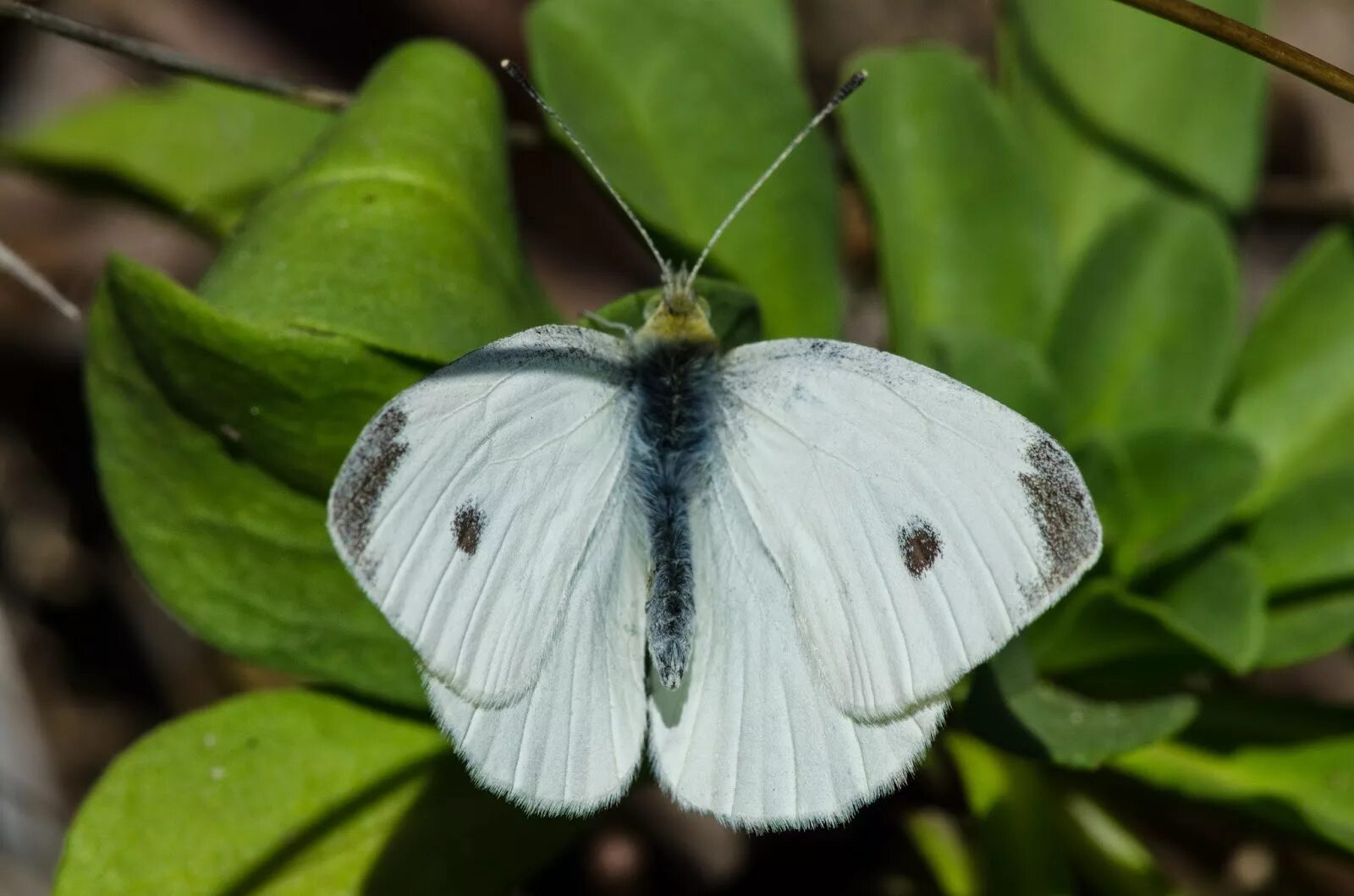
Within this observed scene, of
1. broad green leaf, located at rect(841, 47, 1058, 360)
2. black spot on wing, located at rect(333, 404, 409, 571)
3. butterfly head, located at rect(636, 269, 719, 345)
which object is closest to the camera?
black spot on wing, located at rect(333, 404, 409, 571)

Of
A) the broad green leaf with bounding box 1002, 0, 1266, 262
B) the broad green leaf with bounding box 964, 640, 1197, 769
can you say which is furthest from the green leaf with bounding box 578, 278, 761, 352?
the broad green leaf with bounding box 1002, 0, 1266, 262

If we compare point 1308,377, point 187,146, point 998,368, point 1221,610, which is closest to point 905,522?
point 998,368

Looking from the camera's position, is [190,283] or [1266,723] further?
[190,283]

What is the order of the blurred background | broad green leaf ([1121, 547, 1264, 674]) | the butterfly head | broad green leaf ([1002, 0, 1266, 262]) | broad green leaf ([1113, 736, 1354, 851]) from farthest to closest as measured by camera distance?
1. the blurred background
2. broad green leaf ([1002, 0, 1266, 262])
3. broad green leaf ([1113, 736, 1354, 851])
4. broad green leaf ([1121, 547, 1264, 674])
5. the butterfly head

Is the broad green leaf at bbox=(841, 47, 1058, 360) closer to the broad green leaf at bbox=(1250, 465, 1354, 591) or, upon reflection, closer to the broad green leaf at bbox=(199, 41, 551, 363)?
the broad green leaf at bbox=(1250, 465, 1354, 591)

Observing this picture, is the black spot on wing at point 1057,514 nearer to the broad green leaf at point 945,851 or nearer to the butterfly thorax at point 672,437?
the butterfly thorax at point 672,437

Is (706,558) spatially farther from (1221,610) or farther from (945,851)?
(945,851)

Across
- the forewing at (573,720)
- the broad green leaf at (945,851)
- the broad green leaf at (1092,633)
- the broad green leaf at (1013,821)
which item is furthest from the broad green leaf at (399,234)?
the broad green leaf at (945,851)
